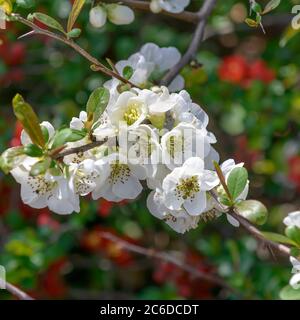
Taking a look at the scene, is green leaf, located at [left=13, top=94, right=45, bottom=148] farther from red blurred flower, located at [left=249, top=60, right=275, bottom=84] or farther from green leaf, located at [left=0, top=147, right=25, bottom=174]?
red blurred flower, located at [left=249, top=60, right=275, bottom=84]

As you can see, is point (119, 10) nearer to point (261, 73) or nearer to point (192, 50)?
point (192, 50)

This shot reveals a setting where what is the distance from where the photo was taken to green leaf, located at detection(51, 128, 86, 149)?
969mm

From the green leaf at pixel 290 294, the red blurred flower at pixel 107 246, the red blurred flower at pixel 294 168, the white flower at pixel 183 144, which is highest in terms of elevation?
the white flower at pixel 183 144

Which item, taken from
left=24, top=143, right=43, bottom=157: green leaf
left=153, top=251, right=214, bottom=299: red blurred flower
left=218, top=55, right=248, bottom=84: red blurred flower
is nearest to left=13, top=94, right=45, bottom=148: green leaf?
left=24, top=143, right=43, bottom=157: green leaf

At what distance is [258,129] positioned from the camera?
6.63 feet

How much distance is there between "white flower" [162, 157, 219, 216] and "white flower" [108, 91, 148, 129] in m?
0.10

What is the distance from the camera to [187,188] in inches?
40.3

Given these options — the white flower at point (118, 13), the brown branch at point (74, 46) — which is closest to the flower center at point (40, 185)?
the brown branch at point (74, 46)

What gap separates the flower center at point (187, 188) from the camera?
1019 millimetres

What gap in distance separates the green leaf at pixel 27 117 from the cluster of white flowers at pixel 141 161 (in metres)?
0.03

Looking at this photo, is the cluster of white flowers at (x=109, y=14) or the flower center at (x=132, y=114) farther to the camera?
the cluster of white flowers at (x=109, y=14)

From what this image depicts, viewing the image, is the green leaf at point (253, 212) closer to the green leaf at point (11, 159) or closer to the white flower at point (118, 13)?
the green leaf at point (11, 159)

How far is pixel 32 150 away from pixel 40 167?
3 centimetres
